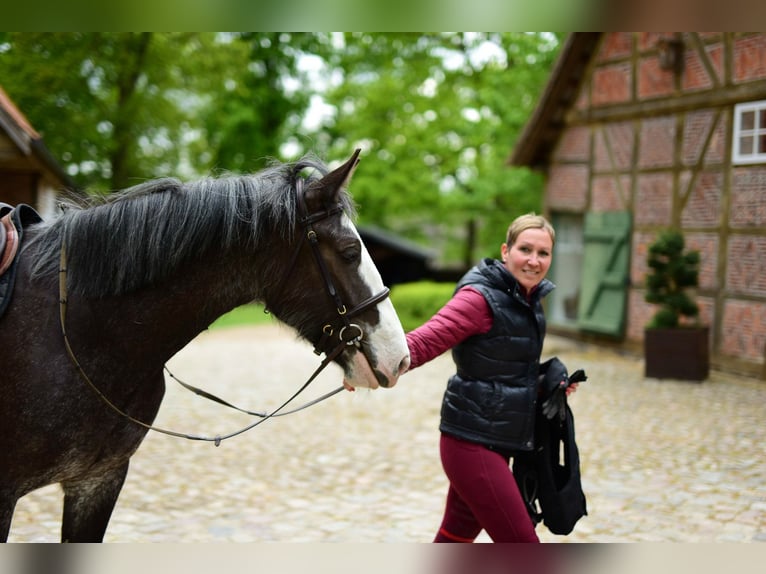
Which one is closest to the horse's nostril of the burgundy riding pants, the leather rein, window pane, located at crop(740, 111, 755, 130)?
the leather rein

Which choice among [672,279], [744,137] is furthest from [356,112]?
[744,137]

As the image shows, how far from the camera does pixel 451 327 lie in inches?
89.0

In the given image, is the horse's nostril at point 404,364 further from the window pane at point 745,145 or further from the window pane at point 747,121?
the window pane at point 747,121

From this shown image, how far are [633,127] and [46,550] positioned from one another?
9.48m

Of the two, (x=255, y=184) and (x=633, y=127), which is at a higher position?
(x=633, y=127)

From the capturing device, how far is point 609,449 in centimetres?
544

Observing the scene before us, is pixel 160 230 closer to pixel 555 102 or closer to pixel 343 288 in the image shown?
pixel 343 288

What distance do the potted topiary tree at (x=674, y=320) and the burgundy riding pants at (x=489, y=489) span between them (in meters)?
6.00

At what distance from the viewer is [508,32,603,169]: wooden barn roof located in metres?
10.4

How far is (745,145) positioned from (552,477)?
6370 mm

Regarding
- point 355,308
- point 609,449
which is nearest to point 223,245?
point 355,308

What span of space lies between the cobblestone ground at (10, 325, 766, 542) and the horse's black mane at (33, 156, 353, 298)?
0.46 metres

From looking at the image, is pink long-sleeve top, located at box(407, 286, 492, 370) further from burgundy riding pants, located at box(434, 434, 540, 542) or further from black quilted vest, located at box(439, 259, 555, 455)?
burgundy riding pants, located at box(434, 434, 540, 542)

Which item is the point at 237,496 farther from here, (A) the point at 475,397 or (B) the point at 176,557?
(A) the point at 475,397
